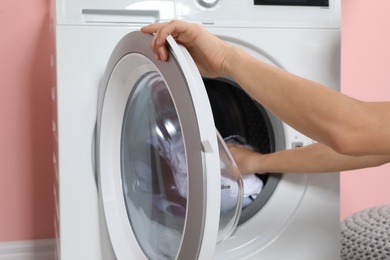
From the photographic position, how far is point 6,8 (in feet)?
5.59

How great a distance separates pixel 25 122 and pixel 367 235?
39.9 inches

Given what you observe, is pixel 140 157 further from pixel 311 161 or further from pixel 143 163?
pixel 311 161

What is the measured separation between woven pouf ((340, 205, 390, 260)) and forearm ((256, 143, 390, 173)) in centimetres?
30

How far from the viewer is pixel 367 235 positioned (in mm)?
1569

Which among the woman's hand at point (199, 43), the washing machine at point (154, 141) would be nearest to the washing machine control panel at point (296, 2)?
the washing machine at point (154, 141)

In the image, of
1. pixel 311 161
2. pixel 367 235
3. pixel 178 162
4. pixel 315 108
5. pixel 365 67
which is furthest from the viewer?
pixel 365 67

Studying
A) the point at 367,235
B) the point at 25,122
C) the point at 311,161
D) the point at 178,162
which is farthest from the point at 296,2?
the point at 25,122

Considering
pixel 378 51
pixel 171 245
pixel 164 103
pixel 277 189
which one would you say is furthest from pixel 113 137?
pixel 378 51

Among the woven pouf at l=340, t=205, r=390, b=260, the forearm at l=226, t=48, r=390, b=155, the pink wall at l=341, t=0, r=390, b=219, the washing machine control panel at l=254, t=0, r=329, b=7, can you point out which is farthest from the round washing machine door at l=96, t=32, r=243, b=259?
the pink wall at l=341, t=0, r=390, b=219

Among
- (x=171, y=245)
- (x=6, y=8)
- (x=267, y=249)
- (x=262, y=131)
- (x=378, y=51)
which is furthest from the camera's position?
(x=378, y=51)

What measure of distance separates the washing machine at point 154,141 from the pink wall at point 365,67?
2.07 ft

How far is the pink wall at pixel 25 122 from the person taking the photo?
5.64 ft

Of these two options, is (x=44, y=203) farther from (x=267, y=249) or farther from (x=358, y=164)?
(x=358, y=164)

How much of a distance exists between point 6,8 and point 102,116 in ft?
2.21
